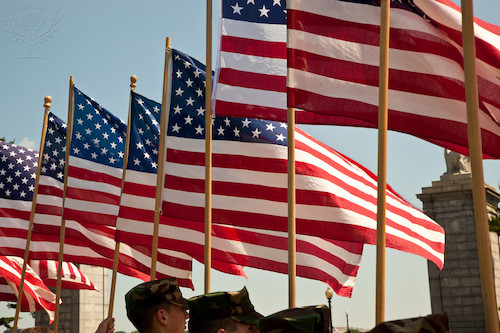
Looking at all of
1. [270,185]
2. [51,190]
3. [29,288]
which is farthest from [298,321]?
[29,288]

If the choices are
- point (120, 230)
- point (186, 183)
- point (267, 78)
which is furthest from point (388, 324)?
point (120, 230)

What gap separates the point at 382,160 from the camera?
688 cm

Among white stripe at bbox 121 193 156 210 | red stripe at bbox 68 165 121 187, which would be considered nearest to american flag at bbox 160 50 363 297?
white stripe at bbox 121 193 156 210

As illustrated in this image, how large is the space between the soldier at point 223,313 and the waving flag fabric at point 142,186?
326 inches

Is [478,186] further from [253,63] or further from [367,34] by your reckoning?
[253,63]

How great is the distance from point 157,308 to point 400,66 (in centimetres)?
348

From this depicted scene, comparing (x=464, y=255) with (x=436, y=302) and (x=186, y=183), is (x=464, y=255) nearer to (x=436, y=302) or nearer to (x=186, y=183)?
(x=436, y=302)

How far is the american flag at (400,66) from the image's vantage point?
7457 mm

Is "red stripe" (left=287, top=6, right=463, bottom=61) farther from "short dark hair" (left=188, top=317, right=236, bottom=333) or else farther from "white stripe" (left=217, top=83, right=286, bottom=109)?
"short dark hair" (left=188, top=317, right=236, bottom=333)

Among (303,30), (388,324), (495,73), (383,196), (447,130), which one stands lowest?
(388,324)

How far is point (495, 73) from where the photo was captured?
7.44 meters

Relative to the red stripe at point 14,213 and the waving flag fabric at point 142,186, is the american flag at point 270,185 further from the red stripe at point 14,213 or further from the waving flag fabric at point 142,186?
the red stripe at point 14,213

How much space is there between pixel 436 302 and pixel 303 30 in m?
21.3

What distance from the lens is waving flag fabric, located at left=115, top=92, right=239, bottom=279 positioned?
1338cm
